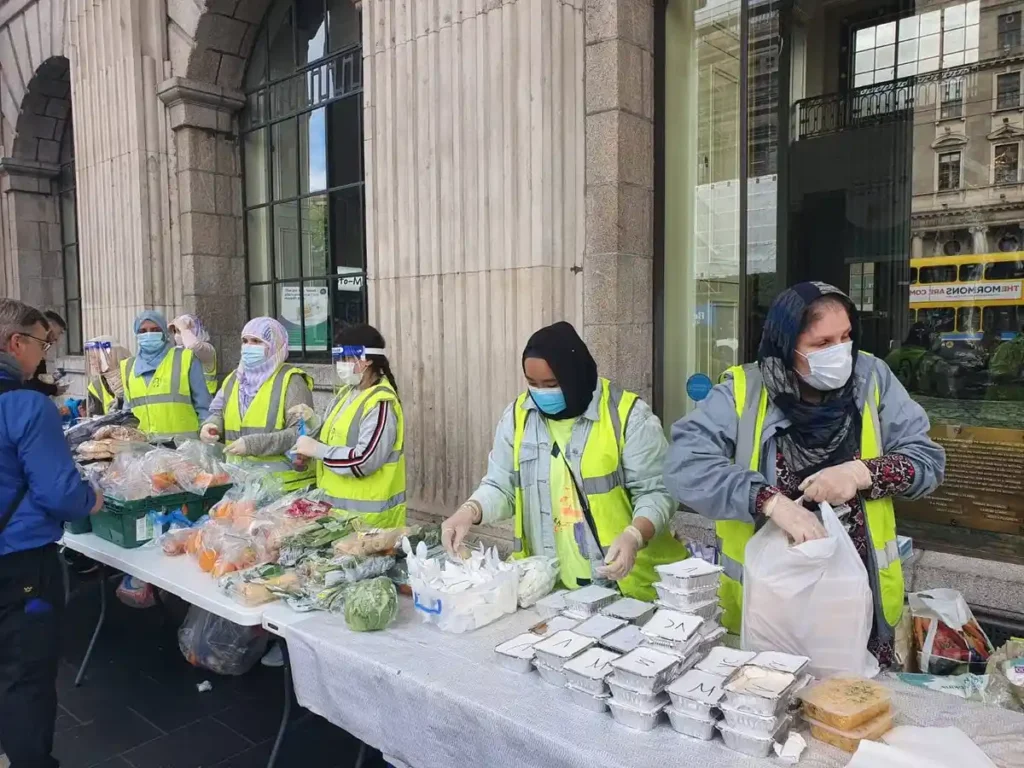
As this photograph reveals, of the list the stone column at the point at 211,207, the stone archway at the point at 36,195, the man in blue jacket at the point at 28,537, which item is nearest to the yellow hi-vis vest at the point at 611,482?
the man in blue jacket at the point at 28,537

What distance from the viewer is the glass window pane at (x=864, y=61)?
4938mm

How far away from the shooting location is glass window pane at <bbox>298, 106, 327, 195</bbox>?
21.6 feet

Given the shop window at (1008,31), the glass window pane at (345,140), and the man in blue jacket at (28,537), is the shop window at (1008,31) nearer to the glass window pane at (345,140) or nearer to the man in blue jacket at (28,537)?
the glass window pane at (345,140)

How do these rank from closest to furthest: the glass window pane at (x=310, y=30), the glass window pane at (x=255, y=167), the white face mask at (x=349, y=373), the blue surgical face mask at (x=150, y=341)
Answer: the white face mask at (x=349, y=373), the blue surgical face mask at (x=150, y=341), the glass window pane at (x=310, y=30), the glass window pane at (x=255, y=167)

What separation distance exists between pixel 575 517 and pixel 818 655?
981 mm

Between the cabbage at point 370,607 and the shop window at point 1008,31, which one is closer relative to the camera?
the cabbage at point 370,607

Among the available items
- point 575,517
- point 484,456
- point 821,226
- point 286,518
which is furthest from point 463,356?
point 821,226

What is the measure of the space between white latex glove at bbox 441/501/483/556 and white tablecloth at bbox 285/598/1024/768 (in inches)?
10.0

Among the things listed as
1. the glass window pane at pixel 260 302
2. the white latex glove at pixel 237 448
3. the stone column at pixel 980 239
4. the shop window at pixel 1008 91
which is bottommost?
the white latex glove at pixel 237 448

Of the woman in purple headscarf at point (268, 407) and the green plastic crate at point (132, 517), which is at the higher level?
the woman in purple headscarf at point (268, 407)

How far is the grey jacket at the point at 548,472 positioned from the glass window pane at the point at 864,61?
375cm

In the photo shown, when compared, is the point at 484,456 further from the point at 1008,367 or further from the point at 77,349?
the point at 77,349

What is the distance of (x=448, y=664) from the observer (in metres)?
2.05

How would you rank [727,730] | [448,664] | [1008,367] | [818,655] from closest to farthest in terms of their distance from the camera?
[727,730]
[818,655]
[448,664]
[1008,367]
